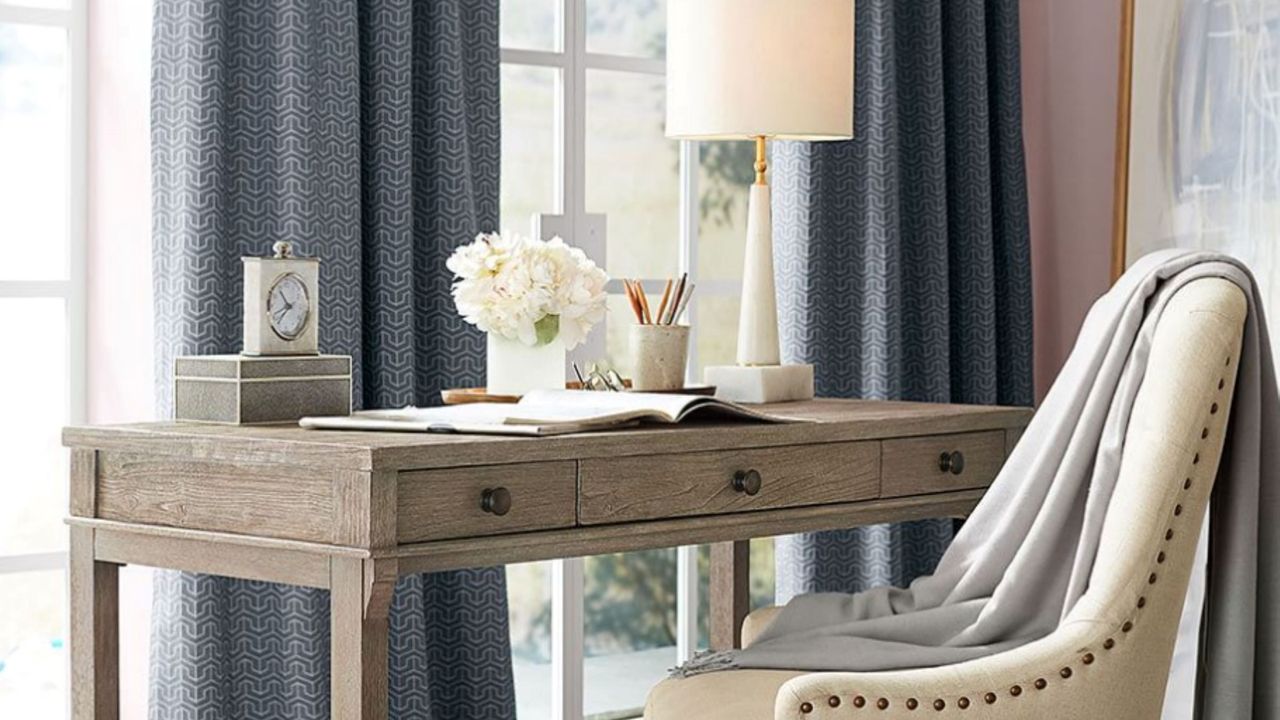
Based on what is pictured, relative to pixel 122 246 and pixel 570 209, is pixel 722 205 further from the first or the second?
pixel 122 246

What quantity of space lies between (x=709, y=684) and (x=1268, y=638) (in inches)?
24.8

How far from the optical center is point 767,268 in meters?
Answer: 2.65

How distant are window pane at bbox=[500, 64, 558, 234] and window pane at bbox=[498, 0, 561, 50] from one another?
44mm

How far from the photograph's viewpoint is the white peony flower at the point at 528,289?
2.33 m

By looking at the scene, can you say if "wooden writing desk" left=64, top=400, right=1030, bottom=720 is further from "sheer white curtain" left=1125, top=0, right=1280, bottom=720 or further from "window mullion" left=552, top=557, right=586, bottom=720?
"sheer white curtain" left=1125, top=0, right=1280, bottom=720

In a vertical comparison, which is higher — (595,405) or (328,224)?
(328,224)

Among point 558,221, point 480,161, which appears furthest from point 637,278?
point 480,161

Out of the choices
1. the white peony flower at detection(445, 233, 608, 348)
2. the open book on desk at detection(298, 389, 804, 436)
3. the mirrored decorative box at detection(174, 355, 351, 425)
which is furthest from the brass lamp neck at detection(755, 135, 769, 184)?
the mirrored decorative box at detection(174, 355, 351, 425)

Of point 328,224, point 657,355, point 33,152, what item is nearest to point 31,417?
point 33,152

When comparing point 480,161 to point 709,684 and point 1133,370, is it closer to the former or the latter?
point 709,684

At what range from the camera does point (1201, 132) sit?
11.0ft

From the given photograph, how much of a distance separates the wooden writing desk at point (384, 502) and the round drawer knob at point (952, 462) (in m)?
0.14

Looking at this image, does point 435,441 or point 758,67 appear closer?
point 435,441

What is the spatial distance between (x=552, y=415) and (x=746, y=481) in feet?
0.95
